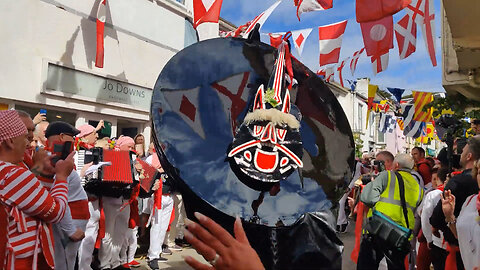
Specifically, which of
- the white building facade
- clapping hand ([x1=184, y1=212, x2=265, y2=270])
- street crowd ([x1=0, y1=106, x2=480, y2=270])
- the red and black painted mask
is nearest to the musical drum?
the red and black painted mask

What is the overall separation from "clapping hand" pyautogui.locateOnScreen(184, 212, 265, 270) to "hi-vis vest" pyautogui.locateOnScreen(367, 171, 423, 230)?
3.87 metres

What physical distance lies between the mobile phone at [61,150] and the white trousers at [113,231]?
2.04 metres

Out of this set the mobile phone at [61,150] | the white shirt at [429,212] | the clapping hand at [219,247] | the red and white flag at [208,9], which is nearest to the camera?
the clapping hand at [219,247]

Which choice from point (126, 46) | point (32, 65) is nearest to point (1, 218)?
point (32, 65)

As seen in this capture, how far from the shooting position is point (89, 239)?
4.45 metres

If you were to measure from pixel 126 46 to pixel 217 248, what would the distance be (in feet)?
34.0

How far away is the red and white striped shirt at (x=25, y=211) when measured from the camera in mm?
2201

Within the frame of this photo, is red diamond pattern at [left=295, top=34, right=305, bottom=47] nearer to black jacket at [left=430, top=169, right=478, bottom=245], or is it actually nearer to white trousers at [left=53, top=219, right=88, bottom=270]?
black jacket at [left=430, top=169, right=478, bottom=245]

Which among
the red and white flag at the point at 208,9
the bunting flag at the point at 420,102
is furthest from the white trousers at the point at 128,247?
the bunting flag at the point at 420,102

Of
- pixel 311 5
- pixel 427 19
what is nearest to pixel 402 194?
pixel 427 19

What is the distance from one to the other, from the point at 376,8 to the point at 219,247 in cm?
402

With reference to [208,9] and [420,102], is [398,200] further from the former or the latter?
[420,102]

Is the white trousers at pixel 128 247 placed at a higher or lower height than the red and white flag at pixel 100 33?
lower

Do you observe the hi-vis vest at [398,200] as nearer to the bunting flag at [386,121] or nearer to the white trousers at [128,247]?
the white trousers at [128,247]
